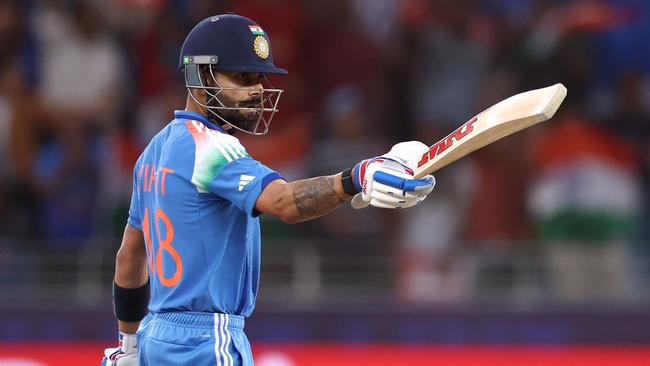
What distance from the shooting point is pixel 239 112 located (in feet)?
14.9

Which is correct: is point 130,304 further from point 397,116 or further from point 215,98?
point 397,116

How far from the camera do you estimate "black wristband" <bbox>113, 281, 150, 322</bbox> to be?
521 centimetres

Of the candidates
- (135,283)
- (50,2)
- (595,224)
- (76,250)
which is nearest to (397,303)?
(595,224)

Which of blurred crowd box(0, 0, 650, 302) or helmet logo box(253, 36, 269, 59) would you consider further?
blurred crowd box(0, 0, 650, 302)

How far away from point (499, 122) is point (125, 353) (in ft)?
6.43

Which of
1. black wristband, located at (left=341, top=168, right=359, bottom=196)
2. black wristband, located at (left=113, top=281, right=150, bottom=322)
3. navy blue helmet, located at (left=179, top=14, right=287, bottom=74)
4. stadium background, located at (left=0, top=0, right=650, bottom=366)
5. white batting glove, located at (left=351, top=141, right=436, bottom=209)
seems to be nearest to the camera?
white batting glove, located at (left=351, top=141, right=436, bottom=209)

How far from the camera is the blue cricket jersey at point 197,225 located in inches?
172

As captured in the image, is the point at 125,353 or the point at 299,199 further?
the point at 125,353

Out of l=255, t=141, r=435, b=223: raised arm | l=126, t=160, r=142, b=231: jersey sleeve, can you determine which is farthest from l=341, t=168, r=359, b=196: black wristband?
l=126, t=160, r=142, b=231: jersey sleeve

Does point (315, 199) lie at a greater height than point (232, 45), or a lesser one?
lesser

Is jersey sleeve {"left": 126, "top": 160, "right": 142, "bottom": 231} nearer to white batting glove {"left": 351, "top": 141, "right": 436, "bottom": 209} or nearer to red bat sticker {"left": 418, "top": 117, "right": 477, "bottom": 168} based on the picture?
white batting glove {"left": 351, "top": 141, "right": 436, "bottom": 209}

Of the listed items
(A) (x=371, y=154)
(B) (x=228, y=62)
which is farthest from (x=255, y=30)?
(A) (x=371, y=154)

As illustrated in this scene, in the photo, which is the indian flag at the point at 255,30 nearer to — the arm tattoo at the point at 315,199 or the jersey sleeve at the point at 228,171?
the jersey sleeve at the point at 228,171

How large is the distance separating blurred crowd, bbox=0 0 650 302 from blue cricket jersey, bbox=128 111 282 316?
15.6 feet
